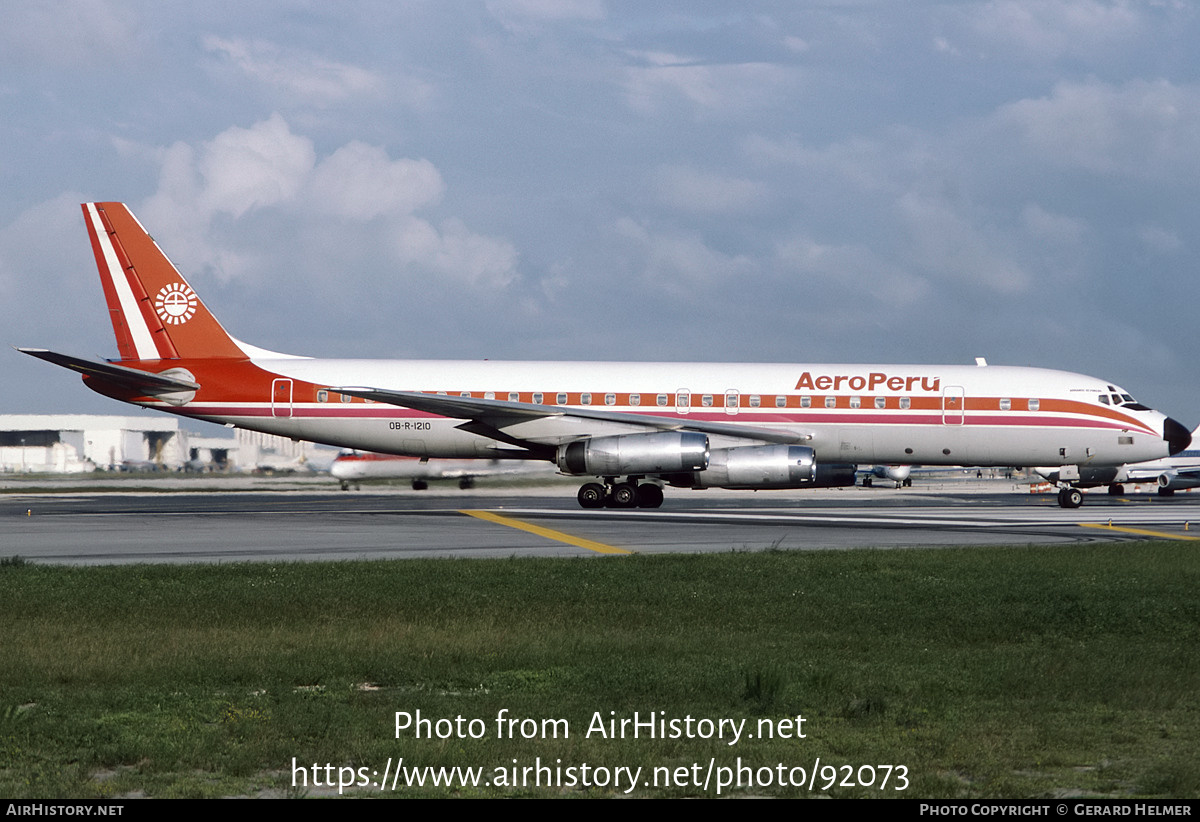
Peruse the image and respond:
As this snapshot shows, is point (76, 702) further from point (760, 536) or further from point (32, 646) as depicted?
point (760, 536)

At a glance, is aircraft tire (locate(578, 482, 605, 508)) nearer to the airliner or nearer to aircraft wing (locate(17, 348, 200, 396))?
the airliner

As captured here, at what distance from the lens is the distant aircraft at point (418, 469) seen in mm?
40656

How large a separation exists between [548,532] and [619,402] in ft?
25.8

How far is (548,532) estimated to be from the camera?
22.4 m

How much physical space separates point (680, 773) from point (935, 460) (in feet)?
83.5

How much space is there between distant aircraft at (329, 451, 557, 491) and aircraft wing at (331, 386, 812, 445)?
10.6 meters

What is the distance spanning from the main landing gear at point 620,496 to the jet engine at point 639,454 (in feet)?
6.47

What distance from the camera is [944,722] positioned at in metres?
7.32

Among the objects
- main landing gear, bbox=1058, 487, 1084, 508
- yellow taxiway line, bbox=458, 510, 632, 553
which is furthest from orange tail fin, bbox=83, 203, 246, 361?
main landing gear, bbox=1058, 487, 1084, 508

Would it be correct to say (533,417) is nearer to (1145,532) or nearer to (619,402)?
(619,402)

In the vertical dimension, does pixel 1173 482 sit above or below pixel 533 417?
below

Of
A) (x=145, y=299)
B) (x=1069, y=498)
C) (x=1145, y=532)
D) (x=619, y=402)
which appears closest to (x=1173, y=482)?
(x=1069, y=498)

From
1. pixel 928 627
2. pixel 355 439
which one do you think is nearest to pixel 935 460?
pixel 355 439

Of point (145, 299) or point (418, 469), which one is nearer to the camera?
point (145, 299)
